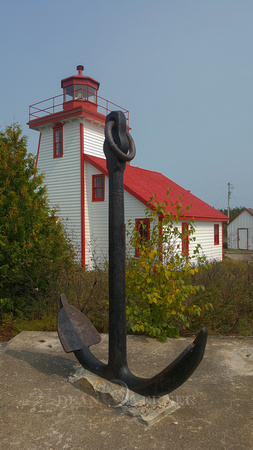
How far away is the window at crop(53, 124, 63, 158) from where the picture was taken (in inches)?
631

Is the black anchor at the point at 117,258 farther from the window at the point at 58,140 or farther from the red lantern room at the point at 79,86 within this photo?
the red lantern room at the point at 79,86

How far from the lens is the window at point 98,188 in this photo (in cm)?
1494

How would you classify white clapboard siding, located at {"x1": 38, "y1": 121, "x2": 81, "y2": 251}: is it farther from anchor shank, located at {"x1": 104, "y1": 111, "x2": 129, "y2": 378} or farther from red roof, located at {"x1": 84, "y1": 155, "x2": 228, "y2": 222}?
anchor shank, located at {"x1": 104, "y1": 111, "x2": 129, "y2": 378}

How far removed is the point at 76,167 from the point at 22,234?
9.81 m

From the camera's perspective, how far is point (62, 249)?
21.7ft

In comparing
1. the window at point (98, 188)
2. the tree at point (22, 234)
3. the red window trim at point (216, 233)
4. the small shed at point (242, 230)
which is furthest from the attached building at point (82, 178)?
the small shed at point (242, 230)

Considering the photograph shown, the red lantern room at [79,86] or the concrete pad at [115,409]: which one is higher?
the red lantern room at [79,86]

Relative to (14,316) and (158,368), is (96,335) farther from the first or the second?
(14,316)

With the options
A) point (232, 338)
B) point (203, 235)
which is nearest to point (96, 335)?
point (232, 338)

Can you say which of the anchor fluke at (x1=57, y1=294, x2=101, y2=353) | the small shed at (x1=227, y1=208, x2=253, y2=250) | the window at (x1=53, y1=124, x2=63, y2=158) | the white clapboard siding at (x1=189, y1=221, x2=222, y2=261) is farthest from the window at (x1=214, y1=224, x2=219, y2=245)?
the anchor fluke at (x1=57, y1=294, x2=101, y2=353)

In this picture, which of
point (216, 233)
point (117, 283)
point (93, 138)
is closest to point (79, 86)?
point (93, 138)

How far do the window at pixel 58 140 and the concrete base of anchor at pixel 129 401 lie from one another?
13897mm

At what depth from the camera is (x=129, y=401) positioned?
296 centimetres

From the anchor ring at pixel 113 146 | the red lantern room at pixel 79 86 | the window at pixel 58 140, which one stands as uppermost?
the red lantern room at pixel 79 86
